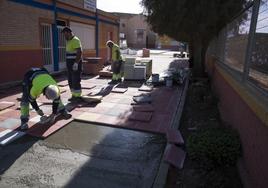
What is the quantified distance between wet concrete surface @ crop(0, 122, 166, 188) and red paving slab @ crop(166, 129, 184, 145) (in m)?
0.16

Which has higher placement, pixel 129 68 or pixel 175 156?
pixel 129 68

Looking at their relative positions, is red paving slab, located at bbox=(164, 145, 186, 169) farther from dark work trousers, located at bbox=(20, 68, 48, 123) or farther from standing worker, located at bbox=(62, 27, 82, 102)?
standing worker, located at bbox=(62, 27, 82, 102)

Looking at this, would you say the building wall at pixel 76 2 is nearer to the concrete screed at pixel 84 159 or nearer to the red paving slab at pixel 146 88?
the red paving slab at pixel 146 88

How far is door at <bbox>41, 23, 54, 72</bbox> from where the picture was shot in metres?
11.3

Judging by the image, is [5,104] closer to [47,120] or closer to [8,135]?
[47,120]

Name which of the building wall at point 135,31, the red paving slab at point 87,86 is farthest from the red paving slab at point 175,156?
the building wall at point 135,31

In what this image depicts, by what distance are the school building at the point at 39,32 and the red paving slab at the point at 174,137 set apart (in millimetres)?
6737

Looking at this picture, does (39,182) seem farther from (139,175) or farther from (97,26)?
(97,26)

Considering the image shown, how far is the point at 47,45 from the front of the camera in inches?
459

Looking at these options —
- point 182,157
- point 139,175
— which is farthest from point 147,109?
point 139,175

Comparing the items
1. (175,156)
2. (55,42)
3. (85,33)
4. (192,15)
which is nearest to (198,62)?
(192,15)

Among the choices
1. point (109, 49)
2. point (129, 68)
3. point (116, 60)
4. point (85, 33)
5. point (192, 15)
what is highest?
point (192, 15)

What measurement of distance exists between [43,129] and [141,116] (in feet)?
7.33

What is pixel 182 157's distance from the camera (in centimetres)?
404
